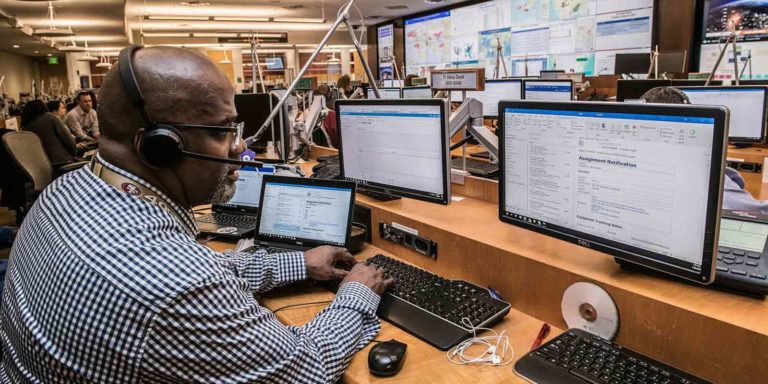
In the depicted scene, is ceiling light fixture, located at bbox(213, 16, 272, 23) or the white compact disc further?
ceiling light fixture, located at bbox(213, 16, 272, 23)

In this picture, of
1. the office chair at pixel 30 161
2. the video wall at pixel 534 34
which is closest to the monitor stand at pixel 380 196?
the office chair at pixel 30 161

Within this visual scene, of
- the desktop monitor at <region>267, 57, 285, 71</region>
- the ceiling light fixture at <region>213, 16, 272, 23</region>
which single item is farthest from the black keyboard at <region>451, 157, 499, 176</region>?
the ceiling light fixture at <region>213, 16, 272, 23</region>

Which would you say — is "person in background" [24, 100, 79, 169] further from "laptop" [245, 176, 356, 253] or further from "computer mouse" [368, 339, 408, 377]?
"computer mouse" [368, 339, 408, 377]

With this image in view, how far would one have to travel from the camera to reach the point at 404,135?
1720 mm

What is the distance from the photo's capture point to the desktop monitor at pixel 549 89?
398cm

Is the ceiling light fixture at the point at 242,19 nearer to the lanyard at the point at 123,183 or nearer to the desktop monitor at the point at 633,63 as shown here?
the desktop monitor at the point at 633,63

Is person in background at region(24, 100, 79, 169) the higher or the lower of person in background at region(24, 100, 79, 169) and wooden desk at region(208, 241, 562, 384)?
the higher

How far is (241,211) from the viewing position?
7.50 ft

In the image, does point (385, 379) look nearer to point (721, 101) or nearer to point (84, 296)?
point (84, 296)

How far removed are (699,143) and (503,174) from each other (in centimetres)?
48

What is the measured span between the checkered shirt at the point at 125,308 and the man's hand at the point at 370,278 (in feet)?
1.04

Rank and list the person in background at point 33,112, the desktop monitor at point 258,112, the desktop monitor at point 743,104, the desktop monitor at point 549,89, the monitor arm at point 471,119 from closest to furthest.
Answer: the monitor arm at point 471,119 → the desktop monitor at point 258,112 → the desktop monitor at point 743,104 → the desktop monitor at point 549,89 → the person in background at point 33,112

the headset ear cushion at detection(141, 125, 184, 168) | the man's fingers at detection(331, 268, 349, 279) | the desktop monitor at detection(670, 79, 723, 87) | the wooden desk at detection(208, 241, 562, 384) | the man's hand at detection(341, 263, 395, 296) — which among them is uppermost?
the desktop monitor at detection(670, 79, 723, 87)

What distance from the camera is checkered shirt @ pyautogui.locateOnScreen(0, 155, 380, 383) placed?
0.84 metres
